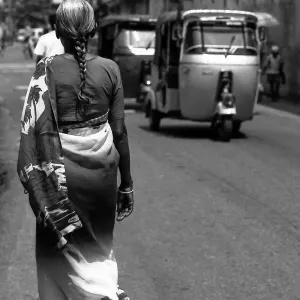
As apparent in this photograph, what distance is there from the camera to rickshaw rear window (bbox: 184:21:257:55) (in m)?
16.4

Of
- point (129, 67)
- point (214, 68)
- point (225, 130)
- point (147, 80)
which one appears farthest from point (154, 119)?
point (129, 67)

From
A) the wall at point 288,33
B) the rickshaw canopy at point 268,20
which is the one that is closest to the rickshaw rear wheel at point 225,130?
the wall at point 288,33

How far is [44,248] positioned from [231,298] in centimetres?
195

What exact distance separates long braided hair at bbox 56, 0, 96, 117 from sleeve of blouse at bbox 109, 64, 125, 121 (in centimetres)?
16

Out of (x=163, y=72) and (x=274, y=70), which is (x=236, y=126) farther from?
(x=274, y=70)

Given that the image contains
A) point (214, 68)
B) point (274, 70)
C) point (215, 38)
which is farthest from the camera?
point (274, 70)

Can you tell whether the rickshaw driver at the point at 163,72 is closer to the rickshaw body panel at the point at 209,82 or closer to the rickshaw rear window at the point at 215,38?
the rickshaw body panel at the point at 209,82

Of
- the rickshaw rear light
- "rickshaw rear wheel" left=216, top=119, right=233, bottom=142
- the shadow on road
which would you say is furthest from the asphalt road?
the rickshaw rear light

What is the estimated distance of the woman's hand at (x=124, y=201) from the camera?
457 cm

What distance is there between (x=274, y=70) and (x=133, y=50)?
19.6 feet

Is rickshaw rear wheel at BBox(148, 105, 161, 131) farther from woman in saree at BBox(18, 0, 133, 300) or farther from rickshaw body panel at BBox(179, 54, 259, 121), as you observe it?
woman in saree at BBox(18, 0, 133, 300)

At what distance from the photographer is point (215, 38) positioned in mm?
16469

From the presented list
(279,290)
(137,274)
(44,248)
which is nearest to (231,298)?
(279,290)

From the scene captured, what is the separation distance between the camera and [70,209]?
4273 millimetres
